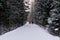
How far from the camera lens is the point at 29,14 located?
37.9 ft

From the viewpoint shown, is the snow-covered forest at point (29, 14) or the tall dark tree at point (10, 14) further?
the tall dark tree at point (10, 14)

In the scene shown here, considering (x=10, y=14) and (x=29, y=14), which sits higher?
(x=10, y=14)

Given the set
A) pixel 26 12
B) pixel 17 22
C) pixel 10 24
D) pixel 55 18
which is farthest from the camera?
pixel 26 12

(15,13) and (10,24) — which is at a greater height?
(15,13)

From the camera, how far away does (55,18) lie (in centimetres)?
739

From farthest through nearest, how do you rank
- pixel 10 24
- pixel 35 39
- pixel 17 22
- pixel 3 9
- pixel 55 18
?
pixel 17 22 → pixel 10 24 → pixel 3 9 → pixel 55 18 → pixel 35 39

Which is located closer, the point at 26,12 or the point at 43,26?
the point at 43,26

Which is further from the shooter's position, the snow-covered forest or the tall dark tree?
the tall dark tree

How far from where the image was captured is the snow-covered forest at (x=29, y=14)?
24.7ft

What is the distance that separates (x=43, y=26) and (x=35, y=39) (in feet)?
10.4

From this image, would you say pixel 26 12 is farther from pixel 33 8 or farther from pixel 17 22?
pixel 17 22

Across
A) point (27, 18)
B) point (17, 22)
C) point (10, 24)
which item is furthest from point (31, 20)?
point (10, 24)

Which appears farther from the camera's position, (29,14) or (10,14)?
(29,14)

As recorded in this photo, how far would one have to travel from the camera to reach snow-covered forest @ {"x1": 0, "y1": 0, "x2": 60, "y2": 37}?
24.7 feet
